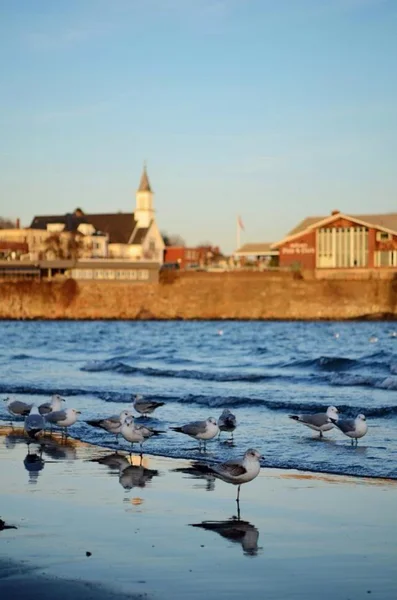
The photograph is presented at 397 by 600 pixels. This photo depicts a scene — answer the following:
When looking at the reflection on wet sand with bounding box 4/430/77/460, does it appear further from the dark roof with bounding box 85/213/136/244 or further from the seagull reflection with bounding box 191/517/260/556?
the dark roof with bounding box 85/213/136/244

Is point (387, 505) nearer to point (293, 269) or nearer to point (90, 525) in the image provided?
point (90, 525)

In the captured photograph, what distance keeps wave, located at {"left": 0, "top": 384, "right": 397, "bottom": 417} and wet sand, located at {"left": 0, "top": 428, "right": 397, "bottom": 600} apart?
6.75 meters

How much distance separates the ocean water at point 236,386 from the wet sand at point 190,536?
5.80 feet

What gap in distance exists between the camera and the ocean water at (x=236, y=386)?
13.5 metres

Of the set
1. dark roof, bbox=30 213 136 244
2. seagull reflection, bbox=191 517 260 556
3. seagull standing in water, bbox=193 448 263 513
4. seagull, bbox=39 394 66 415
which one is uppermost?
dark roof, bbox=30 213 136 244

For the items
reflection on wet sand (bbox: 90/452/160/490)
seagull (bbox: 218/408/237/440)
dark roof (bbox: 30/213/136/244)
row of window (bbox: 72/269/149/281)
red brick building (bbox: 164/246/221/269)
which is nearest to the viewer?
reflection on wet sand (bbox: 90/452/160/490)

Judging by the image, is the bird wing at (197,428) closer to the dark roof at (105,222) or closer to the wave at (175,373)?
the wave at (175,373)

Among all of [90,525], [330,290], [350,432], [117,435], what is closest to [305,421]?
[350,432]

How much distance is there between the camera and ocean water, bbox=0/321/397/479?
13461 mm

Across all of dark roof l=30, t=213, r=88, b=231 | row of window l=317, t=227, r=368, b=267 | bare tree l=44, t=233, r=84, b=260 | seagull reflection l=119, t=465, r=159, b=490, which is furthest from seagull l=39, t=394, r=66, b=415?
dark roof l=30, t=213, r=88, b=231

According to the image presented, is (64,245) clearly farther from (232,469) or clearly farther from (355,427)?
(232,469)

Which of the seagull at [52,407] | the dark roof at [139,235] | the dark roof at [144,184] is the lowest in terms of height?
the seagull at [52,407]

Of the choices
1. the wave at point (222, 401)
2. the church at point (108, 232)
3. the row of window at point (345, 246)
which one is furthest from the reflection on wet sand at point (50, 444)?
the church at point (108, 232)

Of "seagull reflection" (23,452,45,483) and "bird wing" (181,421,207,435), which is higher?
"bird wing" (181,421,207,435)
